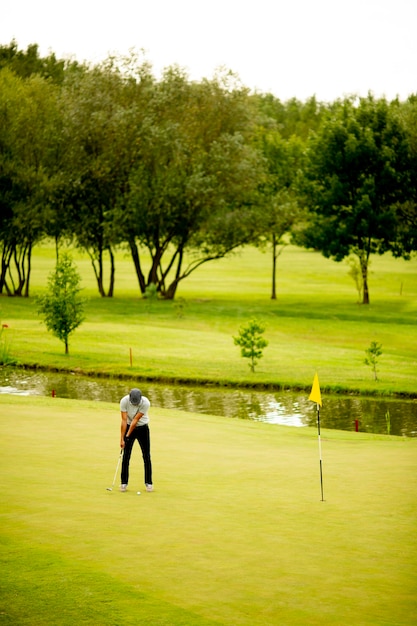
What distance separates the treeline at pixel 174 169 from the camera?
75312mm

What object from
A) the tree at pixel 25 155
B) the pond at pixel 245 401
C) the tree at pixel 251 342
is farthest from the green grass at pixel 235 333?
the tree at pixel 25 155

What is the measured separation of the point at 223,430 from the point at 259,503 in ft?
33.6

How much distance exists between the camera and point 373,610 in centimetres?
1020

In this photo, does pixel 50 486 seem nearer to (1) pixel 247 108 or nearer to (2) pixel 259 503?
(2) pixel 259 503

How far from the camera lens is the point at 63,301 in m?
47.2

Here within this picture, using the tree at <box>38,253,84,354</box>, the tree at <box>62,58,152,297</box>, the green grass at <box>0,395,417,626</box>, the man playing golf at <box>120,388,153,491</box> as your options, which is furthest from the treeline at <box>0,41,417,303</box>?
the man playing golf at <box>120,388,153,491</box>

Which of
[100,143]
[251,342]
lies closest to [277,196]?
[100,143]

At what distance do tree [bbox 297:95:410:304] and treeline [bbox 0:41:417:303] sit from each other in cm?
12

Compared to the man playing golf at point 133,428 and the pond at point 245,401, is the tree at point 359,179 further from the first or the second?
the man playing golf at point 133,428

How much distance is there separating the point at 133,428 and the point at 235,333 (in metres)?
44.2

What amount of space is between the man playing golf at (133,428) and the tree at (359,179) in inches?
2416

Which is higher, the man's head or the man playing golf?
the man's head

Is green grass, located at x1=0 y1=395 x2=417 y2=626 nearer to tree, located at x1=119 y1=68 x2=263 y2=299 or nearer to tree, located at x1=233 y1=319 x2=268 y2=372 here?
tree, located at x1=233 y1=319 x2=268 y2=372

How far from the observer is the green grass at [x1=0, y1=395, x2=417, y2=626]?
10.2 meters
